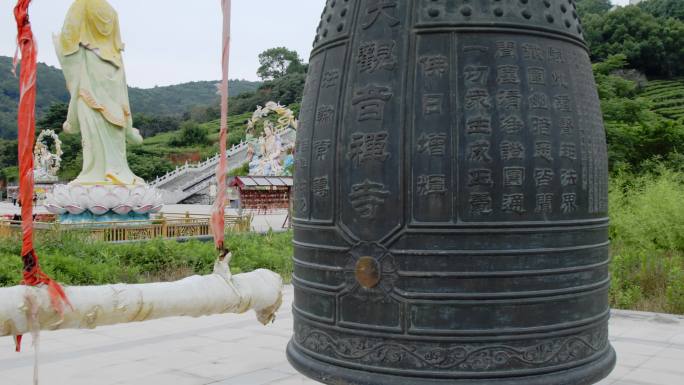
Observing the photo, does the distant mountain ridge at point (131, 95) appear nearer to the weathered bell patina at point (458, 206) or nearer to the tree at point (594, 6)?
the tree at point (594, 6)

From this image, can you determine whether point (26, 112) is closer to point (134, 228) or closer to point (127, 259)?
point (127, 259)

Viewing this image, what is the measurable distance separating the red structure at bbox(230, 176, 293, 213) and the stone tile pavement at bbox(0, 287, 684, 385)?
12188 millimetres

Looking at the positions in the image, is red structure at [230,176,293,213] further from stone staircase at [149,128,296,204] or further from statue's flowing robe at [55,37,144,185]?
stone staircase at [149,128,296,204]

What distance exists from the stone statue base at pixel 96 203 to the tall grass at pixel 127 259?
13.3 ft

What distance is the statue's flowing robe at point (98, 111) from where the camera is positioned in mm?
14438

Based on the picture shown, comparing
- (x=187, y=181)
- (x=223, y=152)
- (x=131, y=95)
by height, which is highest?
(x=131, y=95)

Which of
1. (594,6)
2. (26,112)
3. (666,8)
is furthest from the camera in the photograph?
(594,6)

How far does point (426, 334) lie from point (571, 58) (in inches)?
51.8

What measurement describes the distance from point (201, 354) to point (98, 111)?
34.3ft

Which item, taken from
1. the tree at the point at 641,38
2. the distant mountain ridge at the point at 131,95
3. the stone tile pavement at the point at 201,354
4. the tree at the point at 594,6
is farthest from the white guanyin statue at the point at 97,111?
the tree at the point at 594,6

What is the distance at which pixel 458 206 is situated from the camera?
2.34m

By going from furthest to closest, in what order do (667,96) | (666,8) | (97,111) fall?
1. (666,8)
2. (667,96)
3. (97,111)

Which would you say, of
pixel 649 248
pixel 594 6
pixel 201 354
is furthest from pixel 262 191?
pixel 594 6

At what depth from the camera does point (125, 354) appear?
19.1ft
